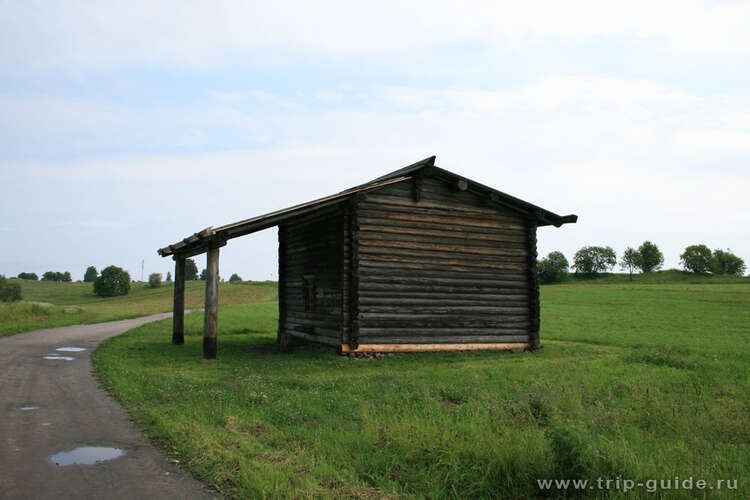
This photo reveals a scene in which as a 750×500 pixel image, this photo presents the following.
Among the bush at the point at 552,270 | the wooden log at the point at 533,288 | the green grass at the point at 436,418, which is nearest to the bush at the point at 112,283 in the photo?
the bush at the point at 552,270

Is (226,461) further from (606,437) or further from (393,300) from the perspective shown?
(393,300)

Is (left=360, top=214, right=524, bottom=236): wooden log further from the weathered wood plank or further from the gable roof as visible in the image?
the weathered wood plank

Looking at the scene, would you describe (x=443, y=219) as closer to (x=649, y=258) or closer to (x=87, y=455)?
(x=87, y=455)

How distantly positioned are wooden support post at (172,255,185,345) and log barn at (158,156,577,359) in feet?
0.29

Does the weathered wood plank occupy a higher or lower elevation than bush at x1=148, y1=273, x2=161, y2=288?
lower

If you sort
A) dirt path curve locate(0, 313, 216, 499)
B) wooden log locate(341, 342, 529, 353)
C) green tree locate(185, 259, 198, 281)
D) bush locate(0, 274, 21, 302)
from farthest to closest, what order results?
green tree locate(185, 259, 198, 281) < bush locate(0, 274, 21, 302) < wooden log locate(341, 342, 529, 353) < dirt path curve locate(0, 313, 216, 499)

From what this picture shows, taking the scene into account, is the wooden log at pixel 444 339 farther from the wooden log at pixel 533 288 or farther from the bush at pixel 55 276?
the bush at pixel 55 276

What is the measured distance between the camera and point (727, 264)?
118 meters

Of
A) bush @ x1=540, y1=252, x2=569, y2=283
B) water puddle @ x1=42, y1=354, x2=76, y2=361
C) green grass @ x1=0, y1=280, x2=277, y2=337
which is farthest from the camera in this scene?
bush @ x1=540, y1=252, x2=569, y2=283

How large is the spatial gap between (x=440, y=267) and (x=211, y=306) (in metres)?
7.71

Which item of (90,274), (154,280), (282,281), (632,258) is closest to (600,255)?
(632,258)

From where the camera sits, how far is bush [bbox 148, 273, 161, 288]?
120 meters

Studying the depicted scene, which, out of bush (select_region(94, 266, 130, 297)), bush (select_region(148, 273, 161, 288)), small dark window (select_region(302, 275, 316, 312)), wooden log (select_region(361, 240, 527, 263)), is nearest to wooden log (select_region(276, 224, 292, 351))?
small dark window (select_region(302, 275, 316, 312))

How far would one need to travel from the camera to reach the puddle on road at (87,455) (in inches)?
244
